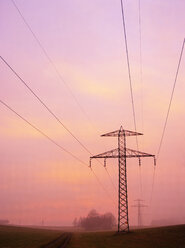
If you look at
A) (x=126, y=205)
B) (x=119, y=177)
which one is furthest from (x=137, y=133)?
(x=126, y=205)

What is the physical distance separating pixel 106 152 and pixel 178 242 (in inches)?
705

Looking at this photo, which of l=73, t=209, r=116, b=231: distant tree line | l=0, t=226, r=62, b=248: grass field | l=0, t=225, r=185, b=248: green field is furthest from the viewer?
l=73, t=209, r=116, b=231: distant tree line

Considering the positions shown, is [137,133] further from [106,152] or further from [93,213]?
[93,213]

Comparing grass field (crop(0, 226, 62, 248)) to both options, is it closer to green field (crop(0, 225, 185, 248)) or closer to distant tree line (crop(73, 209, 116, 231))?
→ green field (crop(0, 225, 185, 248))

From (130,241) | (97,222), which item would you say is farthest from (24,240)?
(97,222)

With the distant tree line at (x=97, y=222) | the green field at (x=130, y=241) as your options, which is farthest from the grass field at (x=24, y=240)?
the distant tree line at (x=97, y=222)

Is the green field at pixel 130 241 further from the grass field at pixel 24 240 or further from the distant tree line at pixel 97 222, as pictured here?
the distant tree line at pixel 97 222

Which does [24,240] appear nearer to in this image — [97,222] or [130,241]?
[130,241]

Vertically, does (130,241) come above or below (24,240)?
above

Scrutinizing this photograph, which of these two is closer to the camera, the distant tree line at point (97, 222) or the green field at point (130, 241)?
the green field at point (130, 241)

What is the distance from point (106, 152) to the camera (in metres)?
47.0

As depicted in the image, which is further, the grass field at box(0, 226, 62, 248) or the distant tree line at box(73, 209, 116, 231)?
the distant tree line at box(73, 209, 116, 231)

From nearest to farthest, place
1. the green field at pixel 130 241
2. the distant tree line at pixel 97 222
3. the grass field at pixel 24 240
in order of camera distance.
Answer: the green field at pixel 130 241 < the grass field at pixel 24 240 < the distant tree line at pixel 97 222

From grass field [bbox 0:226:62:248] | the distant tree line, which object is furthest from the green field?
the distant tree line
